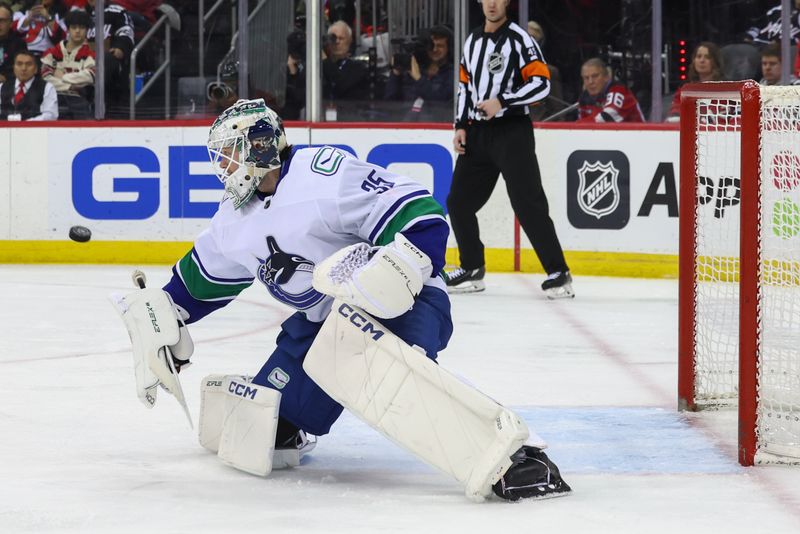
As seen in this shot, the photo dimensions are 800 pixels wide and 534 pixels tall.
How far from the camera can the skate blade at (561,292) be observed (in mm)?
5875

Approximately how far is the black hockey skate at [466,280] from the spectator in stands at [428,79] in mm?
1246

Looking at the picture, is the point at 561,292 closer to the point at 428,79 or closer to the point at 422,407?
the point at 428,79

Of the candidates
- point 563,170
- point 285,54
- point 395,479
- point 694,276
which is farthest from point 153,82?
point 395,479

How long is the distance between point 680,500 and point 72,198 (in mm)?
5167

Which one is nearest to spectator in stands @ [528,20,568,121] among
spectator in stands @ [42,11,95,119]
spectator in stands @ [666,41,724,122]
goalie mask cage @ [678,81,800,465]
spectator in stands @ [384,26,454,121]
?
spectator in stands @ [384,26,454,121]

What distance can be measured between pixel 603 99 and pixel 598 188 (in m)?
0.47

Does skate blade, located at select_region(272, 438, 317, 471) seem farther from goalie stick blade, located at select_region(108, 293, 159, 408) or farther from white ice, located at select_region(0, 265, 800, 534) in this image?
goalie stick blade, located at select_region(108, 293, 159, 408)

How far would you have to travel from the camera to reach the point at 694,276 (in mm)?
3445

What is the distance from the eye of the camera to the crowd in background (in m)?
6.83

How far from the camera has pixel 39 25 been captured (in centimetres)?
763

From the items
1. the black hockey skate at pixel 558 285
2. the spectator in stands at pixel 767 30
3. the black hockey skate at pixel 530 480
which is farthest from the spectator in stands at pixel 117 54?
the black hockey skate at pixel 530 480

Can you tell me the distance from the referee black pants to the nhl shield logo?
99cm

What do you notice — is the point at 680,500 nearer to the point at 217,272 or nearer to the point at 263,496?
the point at 263,496

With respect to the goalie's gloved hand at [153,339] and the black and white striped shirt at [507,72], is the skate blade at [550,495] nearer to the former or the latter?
the goalie's gloved hand at [153,339]
